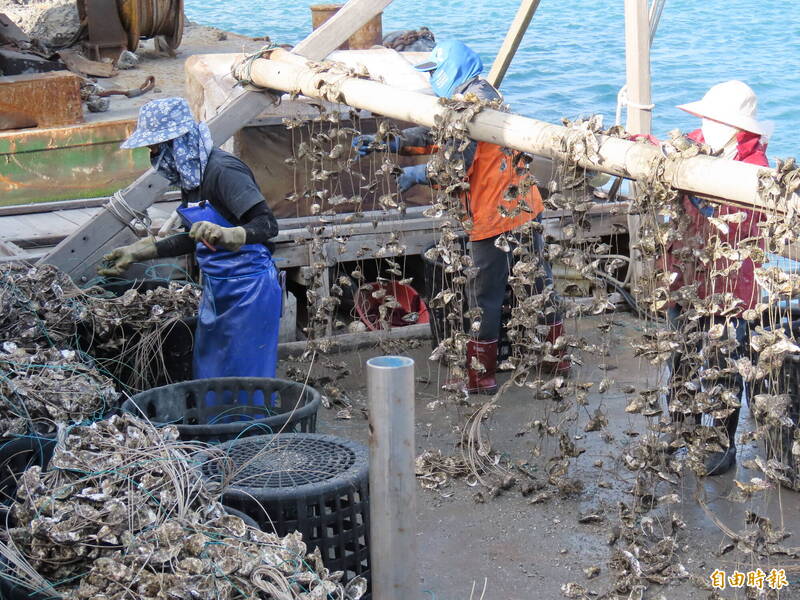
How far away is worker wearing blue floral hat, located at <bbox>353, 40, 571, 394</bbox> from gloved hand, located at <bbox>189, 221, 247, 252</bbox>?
0.92 metres

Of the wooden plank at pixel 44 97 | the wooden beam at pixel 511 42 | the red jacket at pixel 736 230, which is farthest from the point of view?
the wooden plank at pixel 44 97

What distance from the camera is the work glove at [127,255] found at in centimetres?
500

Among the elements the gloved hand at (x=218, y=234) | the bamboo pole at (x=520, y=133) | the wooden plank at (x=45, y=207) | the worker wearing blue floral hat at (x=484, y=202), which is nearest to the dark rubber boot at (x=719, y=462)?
the worker wearing blue floral hat at (x=484, y=202)

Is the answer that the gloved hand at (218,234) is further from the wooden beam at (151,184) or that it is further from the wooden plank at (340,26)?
the wooden plank at (340,26)

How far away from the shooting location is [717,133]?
422cm

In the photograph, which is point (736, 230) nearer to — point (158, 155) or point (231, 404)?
point (231, 404)

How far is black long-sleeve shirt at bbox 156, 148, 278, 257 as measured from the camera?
4.60 meters

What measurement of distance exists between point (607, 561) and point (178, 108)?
2699mm

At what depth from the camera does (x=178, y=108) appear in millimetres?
4512

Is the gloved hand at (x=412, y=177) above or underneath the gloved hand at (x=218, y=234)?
underneath

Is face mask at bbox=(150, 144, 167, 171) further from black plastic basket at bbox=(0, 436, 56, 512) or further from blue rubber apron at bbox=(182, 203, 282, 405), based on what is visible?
black plastic basket at bbox=(0, 436, 56, 512)

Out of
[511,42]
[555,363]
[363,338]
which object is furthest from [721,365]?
[511,42]

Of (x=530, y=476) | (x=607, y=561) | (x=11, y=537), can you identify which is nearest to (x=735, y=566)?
(x=607, y=561)

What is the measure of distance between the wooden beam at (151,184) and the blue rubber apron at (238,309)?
810 mm
